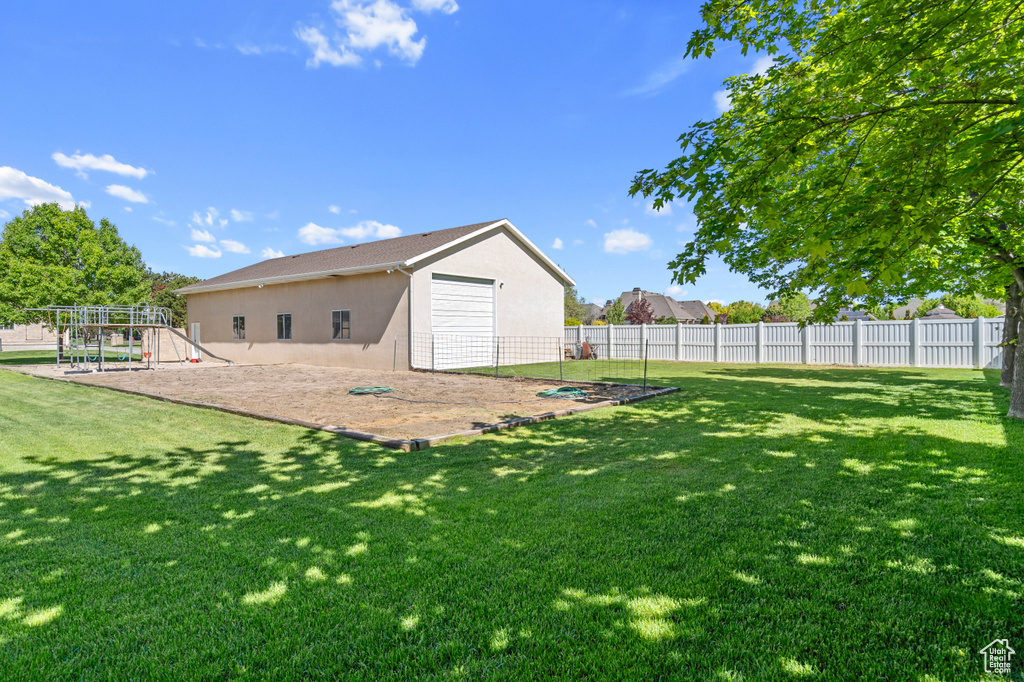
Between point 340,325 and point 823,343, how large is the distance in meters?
19.6

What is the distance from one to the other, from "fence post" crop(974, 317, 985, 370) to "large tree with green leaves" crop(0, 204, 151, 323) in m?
37.3

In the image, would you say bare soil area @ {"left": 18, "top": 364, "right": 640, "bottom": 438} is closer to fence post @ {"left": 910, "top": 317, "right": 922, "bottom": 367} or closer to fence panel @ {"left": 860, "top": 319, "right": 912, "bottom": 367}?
fence panel @ {"left": 860, "top": 319, "right": 912, "bottom": 367}

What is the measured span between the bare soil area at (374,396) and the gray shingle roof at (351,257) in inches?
197

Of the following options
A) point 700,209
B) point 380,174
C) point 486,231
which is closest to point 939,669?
point 700,209

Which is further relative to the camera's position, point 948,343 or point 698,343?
point 698,343

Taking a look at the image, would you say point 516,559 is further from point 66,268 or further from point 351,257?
point 66,268

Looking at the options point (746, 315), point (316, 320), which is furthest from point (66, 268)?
point (746, 315)

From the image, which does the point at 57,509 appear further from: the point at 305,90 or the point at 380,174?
the point at 380,174

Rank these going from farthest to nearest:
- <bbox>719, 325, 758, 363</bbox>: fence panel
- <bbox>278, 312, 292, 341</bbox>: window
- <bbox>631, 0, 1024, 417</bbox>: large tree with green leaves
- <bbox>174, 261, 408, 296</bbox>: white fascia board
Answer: <bbox>719, 325, 758, 363</bbox>: fence panel
<bbox>278, 312, 292, 341</bbox>: window
<bbox>174, 261, 408, 296</bbox>: white fascia board
<bbox>631, 0, 1024, 417</bbox>: large tree with green leaves

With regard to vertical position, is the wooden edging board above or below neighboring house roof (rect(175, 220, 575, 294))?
below

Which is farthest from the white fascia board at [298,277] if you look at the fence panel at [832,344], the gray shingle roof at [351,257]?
the fence panel at [832,344]

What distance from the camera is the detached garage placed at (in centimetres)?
1703

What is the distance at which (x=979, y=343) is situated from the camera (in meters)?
16.3

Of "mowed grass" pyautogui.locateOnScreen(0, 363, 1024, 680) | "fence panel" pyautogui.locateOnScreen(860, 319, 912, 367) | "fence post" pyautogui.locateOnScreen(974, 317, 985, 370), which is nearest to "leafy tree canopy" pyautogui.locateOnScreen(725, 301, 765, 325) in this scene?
"fence panel" pyautogui.locateOnScreen(860, 319, 912, 367)
